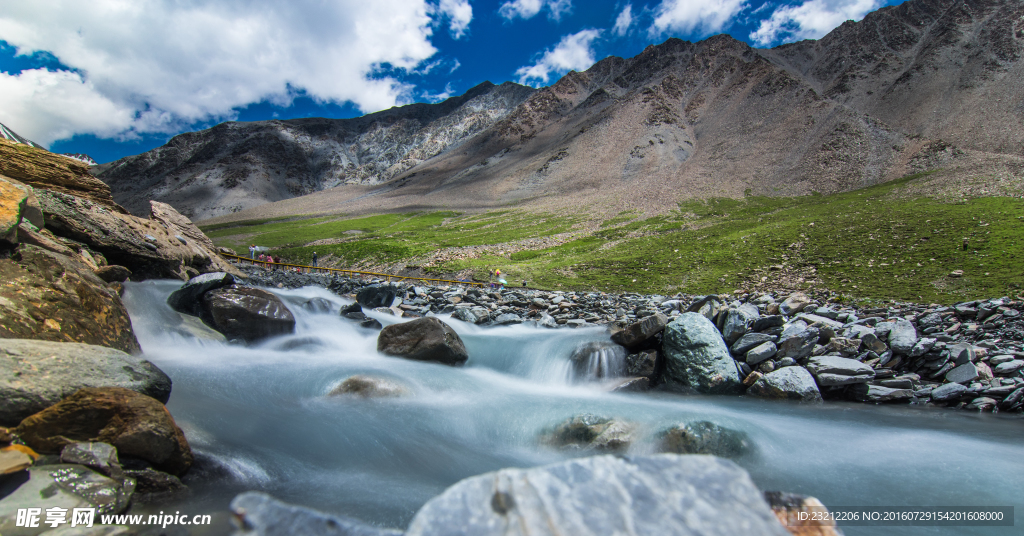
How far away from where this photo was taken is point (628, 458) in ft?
10.8

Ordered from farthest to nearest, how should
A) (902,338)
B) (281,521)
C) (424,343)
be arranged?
1. (424,343)
2. (902,338)
3. (281,521)

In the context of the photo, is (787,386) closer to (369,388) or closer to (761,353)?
(761,353)

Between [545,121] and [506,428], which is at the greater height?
[545,121]

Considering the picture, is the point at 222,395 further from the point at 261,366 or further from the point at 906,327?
the point at 906,327

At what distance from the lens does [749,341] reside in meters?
12.0

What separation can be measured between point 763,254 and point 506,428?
26.9 metres


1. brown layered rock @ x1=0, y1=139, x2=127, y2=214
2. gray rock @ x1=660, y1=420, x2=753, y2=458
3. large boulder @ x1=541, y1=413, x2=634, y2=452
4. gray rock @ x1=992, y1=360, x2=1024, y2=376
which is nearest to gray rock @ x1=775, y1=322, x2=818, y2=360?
gray rock @ x1=992, y1=360, x2=1024, y2=376

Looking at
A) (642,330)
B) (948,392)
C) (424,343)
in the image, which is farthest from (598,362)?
(948,392)

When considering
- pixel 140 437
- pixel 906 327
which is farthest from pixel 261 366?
pixel 906 327

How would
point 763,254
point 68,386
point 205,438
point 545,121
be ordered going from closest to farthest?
point 68,386 → point 205,438 → point 763,254 → point 545,121

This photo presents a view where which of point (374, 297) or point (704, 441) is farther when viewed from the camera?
point (374, 297)

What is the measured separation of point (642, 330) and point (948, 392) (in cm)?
Answer: 763

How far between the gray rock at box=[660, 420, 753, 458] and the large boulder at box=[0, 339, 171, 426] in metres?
9.80

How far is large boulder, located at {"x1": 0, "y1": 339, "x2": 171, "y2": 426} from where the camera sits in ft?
17.6
